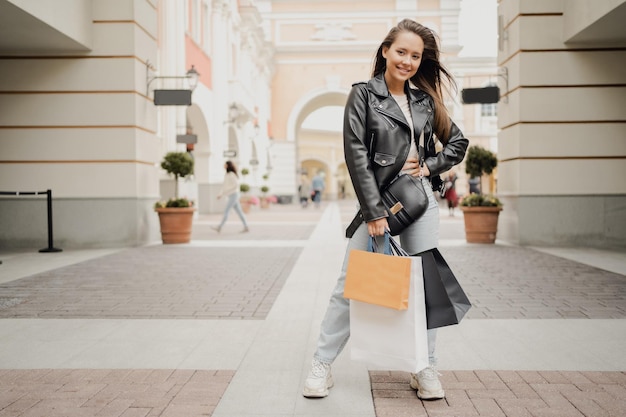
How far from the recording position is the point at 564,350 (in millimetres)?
3791

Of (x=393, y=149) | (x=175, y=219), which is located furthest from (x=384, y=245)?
(x=175, y=219)

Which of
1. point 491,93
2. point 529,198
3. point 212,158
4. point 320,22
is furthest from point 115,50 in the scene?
point 320,22

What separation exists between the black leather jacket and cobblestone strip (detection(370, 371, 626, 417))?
905mm

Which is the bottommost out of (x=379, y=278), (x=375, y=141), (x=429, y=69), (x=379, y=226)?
(x=379, y=278)

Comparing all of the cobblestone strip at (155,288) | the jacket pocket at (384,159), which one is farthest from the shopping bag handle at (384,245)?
the cobblestone strip at (155,288)

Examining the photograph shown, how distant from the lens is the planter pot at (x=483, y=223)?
34.0 ft

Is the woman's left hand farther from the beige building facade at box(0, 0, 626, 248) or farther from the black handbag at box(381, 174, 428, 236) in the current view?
the beige building facade at box(0, 0, 626, 248)

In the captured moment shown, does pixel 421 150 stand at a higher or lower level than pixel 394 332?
higher

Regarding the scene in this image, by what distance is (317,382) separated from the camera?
3.00 m

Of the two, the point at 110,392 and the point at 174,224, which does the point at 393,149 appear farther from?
the point at 174,224

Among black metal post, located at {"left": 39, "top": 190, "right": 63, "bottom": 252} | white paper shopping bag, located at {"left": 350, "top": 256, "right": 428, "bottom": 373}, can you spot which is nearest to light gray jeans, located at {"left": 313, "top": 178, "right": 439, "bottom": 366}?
white paper shopping bag, located at {"left": 350, "top": 256, "right": 428, "bottom": 373}

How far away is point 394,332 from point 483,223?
8074 millimetres

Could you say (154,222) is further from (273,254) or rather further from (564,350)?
(564,350)

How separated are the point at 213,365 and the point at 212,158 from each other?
18.5m
